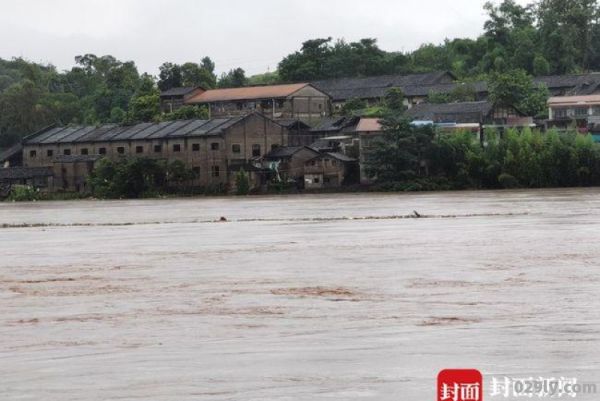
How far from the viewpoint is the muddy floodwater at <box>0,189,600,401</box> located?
8781 millimetres

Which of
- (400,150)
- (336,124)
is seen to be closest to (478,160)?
(400,150)

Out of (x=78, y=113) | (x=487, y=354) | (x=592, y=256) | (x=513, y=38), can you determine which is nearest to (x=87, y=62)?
(x=78, y=113)

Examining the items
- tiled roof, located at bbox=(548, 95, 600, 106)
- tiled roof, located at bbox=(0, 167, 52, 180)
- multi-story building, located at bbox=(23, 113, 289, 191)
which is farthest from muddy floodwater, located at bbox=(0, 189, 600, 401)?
tiled roof, located at bbox=(548, 95, 600, 106)

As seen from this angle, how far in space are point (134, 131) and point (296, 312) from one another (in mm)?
54534

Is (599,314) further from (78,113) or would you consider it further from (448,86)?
(78,113)

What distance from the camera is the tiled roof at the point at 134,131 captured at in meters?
62.7

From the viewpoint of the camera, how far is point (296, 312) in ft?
40.5

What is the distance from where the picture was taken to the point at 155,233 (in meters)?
27.8

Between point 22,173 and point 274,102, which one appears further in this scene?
point 274,102

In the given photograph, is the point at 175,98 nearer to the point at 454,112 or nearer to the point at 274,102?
the point at 274,102

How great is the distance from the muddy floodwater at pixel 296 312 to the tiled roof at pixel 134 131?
121 feet

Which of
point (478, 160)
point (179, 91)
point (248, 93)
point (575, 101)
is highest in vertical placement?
point (179, 91)

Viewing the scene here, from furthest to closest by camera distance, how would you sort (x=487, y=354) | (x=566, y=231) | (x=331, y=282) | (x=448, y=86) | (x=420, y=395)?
(x=448, y=86), (x=566, y=231), (x=331, y=282), (x=487, y=354), (x=420, y=395)

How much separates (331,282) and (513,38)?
72.3m
